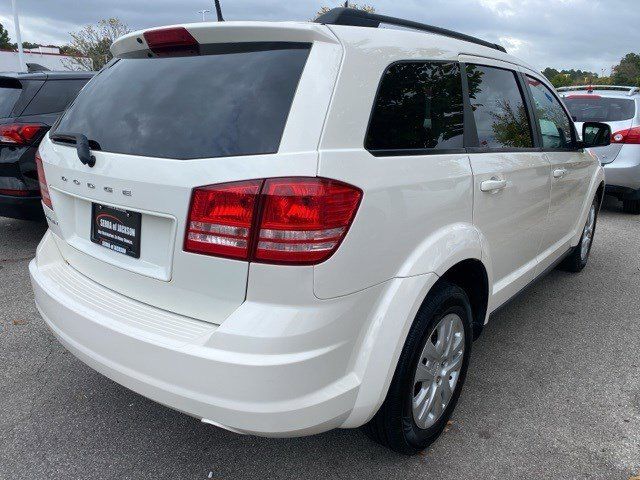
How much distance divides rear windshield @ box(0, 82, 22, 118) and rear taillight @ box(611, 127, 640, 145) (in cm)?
719

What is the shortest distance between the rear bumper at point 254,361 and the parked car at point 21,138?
3333 millimetres

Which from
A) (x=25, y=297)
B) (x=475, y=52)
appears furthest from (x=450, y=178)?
(x=25, y=297)

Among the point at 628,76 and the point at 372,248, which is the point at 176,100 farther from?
the point at 628,76

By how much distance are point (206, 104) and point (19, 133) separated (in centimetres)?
372

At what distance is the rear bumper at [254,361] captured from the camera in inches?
66.5

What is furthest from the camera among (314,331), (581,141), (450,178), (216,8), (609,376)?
(581,141)

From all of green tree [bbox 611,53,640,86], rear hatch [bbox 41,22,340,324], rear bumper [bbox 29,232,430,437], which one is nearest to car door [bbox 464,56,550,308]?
rear bumper [bbox 29,232,430,437]

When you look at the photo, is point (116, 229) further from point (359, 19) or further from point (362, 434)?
point (362, 434)

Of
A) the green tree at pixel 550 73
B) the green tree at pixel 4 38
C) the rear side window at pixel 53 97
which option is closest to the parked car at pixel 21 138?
the rear side window at pixel 53 97

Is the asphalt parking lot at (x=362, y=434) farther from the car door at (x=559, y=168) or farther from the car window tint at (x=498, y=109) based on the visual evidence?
the car window tint at (x=498, y=109)

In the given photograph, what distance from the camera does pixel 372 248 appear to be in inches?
72.1

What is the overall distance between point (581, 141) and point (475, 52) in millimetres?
1790

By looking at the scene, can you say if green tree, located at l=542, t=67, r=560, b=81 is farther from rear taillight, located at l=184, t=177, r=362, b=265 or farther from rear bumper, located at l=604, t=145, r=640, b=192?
rear taillight, located at l=184, t=177, r=362, b=265

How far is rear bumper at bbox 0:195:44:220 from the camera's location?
4.77 metres
